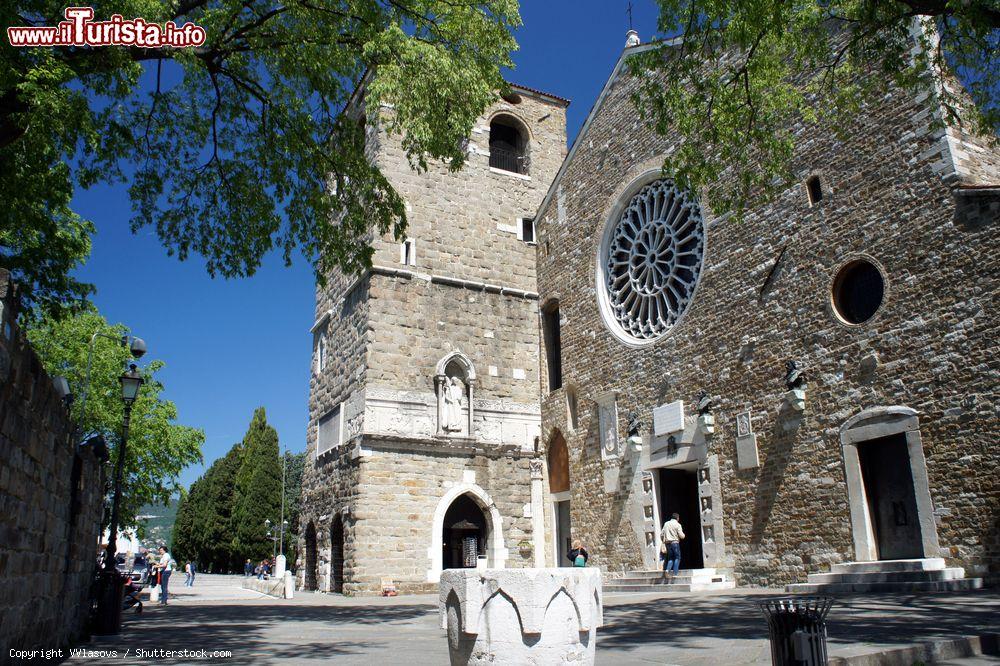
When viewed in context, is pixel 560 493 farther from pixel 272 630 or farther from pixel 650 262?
pixel 272 630

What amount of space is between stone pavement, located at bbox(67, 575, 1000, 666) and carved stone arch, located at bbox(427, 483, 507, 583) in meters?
5.28

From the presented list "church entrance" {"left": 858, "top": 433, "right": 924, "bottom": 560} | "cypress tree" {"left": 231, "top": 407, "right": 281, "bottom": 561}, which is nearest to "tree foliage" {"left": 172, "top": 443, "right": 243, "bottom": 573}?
"cypress tree" {"left": 231, "top": 407, "right": 281, "bottom": 561}

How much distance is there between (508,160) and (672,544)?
41.4ft

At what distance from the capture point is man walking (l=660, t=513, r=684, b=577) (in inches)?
553

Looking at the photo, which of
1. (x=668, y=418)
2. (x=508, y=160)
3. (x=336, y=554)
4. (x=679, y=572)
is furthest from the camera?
(x=508, y=160)

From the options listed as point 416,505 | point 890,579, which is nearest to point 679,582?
point 890,579

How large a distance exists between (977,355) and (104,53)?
11216mm

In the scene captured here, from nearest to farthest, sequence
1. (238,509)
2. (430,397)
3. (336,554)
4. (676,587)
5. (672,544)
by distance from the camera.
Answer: (676,587)
(672,544)
(430,397)
(336,554)
(238,509)

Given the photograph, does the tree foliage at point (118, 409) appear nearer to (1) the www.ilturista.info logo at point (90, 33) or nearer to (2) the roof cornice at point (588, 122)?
(2) the roof cornice at point (588, 122)

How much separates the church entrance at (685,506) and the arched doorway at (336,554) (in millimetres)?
7777

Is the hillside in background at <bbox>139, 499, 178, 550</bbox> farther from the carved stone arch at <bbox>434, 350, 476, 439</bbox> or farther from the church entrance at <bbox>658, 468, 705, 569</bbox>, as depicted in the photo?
the church entrance at <bbox>658, 468, 705, 569</bbox>

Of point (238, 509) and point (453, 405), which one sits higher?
point (453, 405)

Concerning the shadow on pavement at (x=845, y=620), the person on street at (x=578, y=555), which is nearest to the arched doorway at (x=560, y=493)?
the person on street at (x=578, y=555)

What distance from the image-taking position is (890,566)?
415 inches
